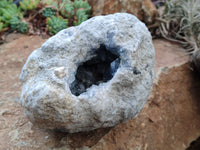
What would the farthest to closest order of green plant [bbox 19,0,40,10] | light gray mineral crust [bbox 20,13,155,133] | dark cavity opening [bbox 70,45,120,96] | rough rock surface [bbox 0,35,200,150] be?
green plant [bbox 19,0,40,10] < rough rock surface [bbox 0,35,200,150] < dark cavity opening [bbox 70,45,120,96] < light gray mineral crust [bbox 20,13,155,133]

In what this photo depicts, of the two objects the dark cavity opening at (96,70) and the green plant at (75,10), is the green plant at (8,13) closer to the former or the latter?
the green plant at (75,10)

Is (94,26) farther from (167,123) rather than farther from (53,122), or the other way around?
(167,123)

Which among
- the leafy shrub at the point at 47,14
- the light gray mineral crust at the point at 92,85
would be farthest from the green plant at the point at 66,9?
the light gray mineral crust at the point at 92,85

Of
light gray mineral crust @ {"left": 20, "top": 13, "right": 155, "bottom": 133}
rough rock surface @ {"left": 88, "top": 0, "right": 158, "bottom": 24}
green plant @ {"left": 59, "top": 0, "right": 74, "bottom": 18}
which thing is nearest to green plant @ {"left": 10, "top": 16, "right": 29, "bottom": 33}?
green plant @ {"left": 59, "top": 0, "right": 74, "bottom": 18}

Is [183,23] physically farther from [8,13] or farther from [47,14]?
[8,13]

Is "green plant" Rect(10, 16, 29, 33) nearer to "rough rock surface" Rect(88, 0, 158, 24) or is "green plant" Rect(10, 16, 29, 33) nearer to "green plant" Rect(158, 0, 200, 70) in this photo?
"rough rock surface" Rect(88, 0, 158, 24)

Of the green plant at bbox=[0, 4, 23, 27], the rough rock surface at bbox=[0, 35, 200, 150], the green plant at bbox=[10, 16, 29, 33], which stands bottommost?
the rough rock surface at bbox=[0, 35, 200, 150]

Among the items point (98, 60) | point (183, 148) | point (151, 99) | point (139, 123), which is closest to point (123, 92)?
point (98, 60)
